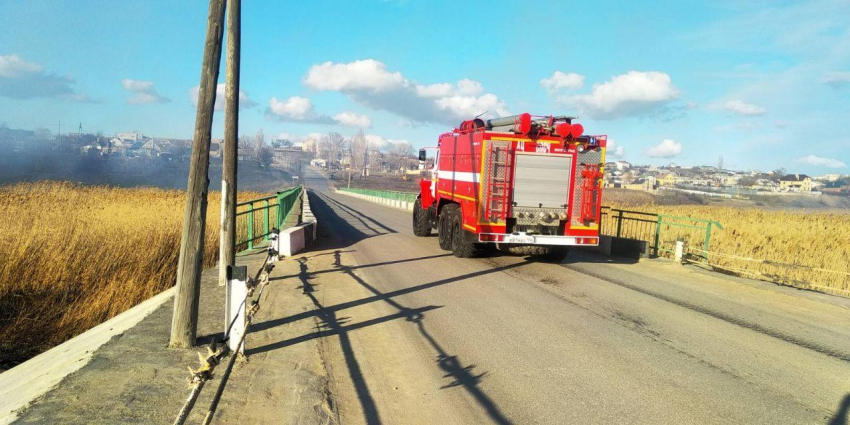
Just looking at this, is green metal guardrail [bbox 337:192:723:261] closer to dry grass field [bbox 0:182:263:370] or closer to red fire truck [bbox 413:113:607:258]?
red fire truck [bbox 413:113:607:258]

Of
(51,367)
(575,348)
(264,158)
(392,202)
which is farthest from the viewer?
(264,158)

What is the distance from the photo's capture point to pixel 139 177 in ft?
218

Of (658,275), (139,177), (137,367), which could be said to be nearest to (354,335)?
(137,367)

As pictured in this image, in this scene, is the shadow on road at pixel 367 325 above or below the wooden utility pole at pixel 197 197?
below

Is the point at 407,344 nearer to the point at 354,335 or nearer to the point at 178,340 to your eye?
the point at 354,335

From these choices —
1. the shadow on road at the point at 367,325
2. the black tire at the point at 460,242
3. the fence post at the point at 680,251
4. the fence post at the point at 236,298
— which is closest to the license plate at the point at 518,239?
the shadow on road at the point at 367,325

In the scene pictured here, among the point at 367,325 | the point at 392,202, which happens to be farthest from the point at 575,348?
the point at 392,202

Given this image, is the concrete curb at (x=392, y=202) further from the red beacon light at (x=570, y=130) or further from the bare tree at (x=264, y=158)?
the bare tree at (x=264, y=158)

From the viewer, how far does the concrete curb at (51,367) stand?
3.99m

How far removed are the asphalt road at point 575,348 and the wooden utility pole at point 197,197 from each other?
1494mm

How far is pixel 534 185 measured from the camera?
11492 mm

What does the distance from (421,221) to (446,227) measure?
146 inches

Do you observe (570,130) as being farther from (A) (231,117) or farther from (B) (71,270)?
(B) (71,270)

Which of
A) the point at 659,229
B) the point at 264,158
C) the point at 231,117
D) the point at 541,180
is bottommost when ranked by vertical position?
the point at 659,229
